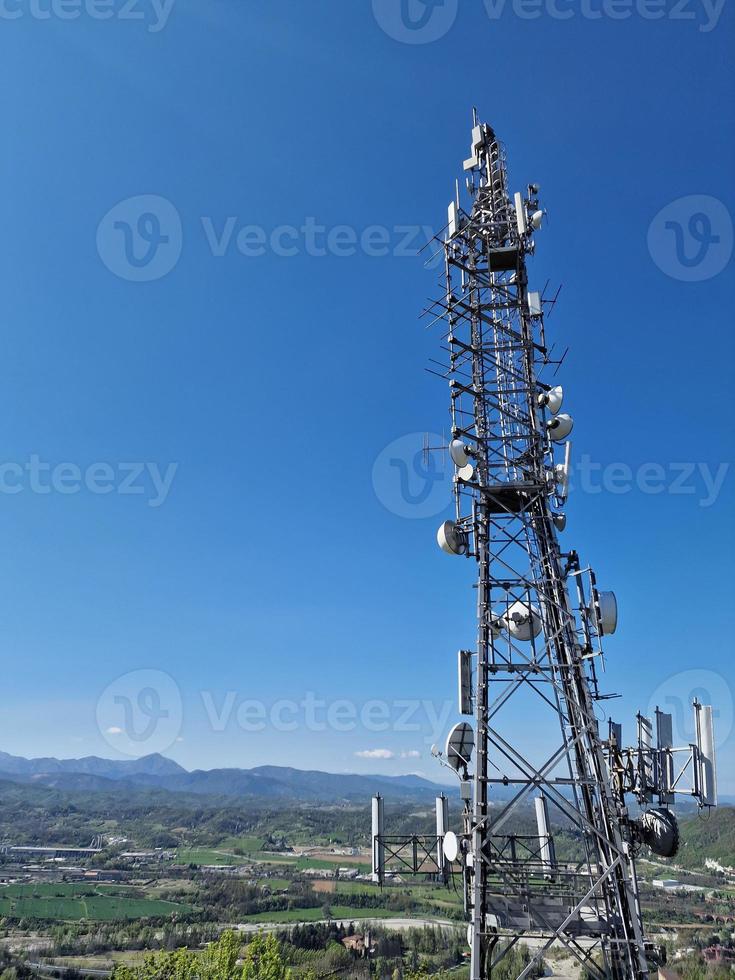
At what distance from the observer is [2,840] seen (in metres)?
184

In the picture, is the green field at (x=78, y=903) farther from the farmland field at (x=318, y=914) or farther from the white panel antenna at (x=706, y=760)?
the white panel antenna at (x=706, y=760)

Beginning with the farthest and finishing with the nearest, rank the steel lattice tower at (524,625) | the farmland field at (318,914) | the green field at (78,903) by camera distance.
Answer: the green field at (78,903), the farmland field at (318,914), the steel lattice tower at (524,625)

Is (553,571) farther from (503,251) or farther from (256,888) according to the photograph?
(256,888)

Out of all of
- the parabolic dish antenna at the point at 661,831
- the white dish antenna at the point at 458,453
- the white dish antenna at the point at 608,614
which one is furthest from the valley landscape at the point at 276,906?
the white dish antenna at the point at 458,453

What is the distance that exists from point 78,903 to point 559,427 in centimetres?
13374

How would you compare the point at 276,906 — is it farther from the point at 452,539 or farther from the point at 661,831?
the point at 452,539

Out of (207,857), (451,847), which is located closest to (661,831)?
(451,847)

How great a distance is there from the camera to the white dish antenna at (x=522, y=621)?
33.8 ft

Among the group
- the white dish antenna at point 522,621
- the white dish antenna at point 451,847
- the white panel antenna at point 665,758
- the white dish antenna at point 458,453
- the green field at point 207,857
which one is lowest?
the green field at point 207,857

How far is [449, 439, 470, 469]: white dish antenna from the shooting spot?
35.5 feet

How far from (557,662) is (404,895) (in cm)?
13946

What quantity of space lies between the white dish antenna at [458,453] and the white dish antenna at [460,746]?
394 cm

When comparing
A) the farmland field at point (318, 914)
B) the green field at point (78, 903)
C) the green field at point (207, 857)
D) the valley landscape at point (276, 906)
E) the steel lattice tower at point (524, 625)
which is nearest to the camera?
the steel lattice tower at point (524, 625)

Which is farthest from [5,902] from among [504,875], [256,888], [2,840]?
[504,875]
